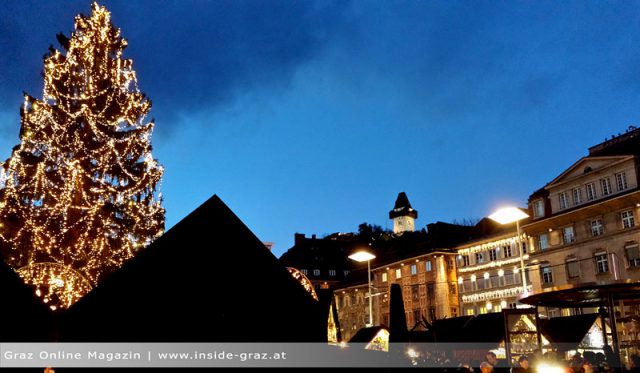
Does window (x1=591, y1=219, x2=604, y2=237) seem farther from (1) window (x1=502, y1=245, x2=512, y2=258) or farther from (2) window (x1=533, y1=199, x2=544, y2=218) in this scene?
(1) window (x1=502, y1=245, x2=512, y2=258)

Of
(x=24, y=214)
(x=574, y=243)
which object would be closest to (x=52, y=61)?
(x=24, y=214)

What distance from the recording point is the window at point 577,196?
47.0m

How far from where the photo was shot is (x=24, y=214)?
23.3 m

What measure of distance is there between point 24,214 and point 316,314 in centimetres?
2022

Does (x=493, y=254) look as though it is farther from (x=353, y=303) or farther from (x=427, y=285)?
(x=353, y=303)

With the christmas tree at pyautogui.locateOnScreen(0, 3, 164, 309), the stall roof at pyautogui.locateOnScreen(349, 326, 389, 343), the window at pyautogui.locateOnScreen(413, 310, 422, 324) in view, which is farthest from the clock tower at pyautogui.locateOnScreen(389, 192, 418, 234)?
the christmas tree at pyautogui.locateOnScreen(0, 3, 164, 309)

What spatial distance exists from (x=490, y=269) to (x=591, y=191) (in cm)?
1456

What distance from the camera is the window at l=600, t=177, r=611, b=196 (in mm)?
44344

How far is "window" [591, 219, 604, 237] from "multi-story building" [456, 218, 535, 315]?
Answer: 291 inches

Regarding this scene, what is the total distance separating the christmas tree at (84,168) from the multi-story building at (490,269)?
1469 inches

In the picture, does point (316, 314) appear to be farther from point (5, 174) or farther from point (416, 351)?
point (416, 351)

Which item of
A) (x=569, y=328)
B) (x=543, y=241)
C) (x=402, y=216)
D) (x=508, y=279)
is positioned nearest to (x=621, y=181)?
(x=543, y=241)

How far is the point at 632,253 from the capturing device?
4275cm

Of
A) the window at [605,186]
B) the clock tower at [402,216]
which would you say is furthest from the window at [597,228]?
the clock tower at [402,216]
